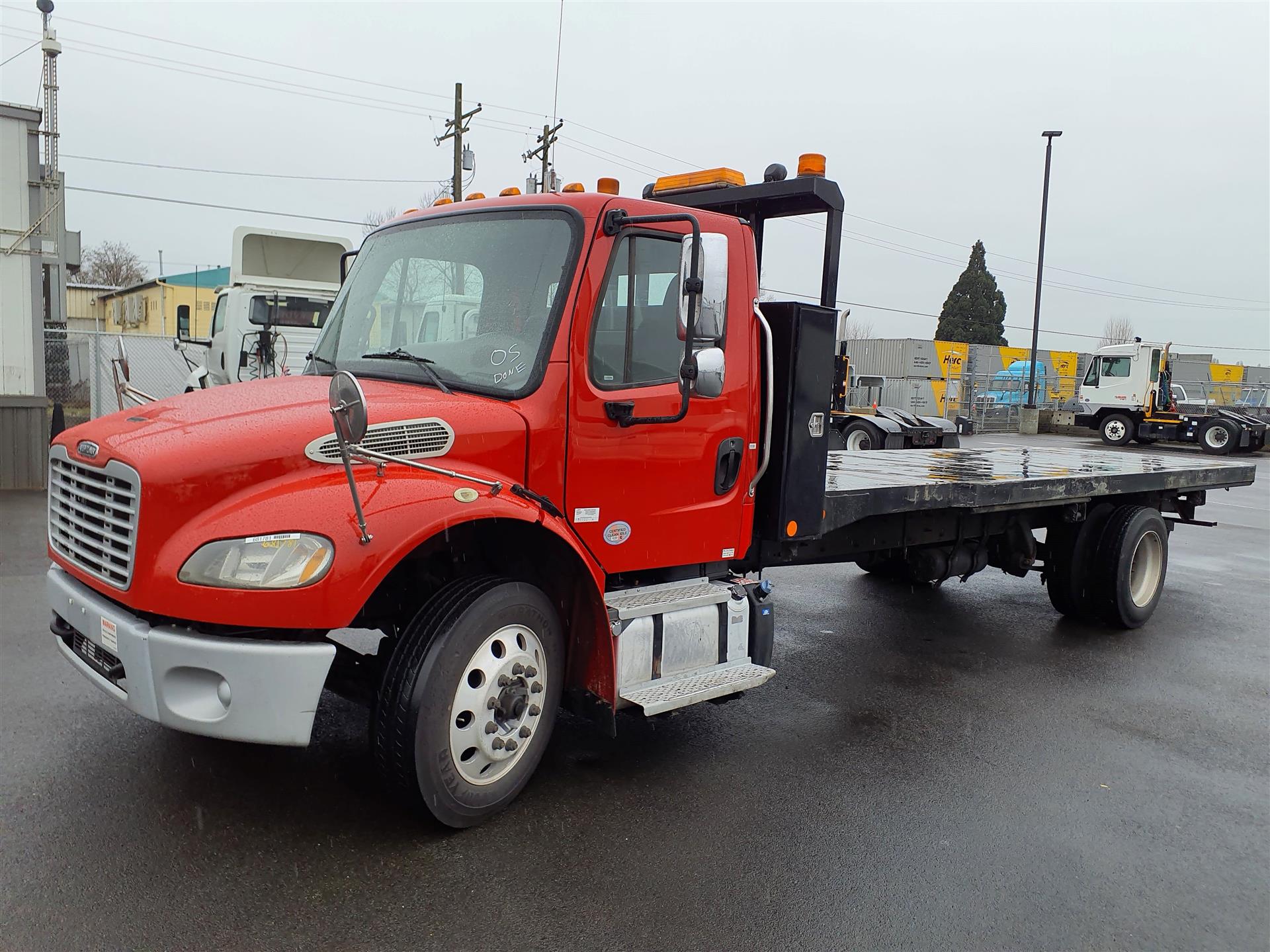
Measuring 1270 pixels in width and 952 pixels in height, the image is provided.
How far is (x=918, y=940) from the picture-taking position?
10.3 ft

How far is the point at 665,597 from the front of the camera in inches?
169

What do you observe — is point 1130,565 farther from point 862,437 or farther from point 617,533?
point 862,437

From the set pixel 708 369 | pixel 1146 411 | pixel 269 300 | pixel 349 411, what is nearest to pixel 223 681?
pixel 349 411

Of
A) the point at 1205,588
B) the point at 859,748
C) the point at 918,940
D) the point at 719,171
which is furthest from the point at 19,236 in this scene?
the point at 1205,588

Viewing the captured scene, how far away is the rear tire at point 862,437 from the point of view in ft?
64.5

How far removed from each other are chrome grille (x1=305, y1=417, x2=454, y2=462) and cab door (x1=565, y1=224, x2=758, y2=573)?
570mm

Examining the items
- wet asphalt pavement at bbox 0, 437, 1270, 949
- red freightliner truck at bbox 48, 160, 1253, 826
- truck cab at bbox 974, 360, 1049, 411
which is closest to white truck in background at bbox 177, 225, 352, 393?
wet asphalt pavement at bbox 0, 437, 1270, 949

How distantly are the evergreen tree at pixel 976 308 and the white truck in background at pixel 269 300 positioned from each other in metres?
49.9

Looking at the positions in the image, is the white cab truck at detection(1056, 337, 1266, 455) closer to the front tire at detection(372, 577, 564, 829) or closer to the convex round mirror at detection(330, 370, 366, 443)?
the front tire at detection(372, 577, 564, 829)

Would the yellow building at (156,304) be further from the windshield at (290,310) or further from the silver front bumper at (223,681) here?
the silver front bumper at (223,681)

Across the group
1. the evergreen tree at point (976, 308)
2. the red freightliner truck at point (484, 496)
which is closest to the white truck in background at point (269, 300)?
the red freightliner truck at point (484, 496)

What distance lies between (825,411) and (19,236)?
10.9 meters

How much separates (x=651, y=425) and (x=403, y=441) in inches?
44.4

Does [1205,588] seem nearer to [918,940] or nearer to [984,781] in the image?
[984,781]
